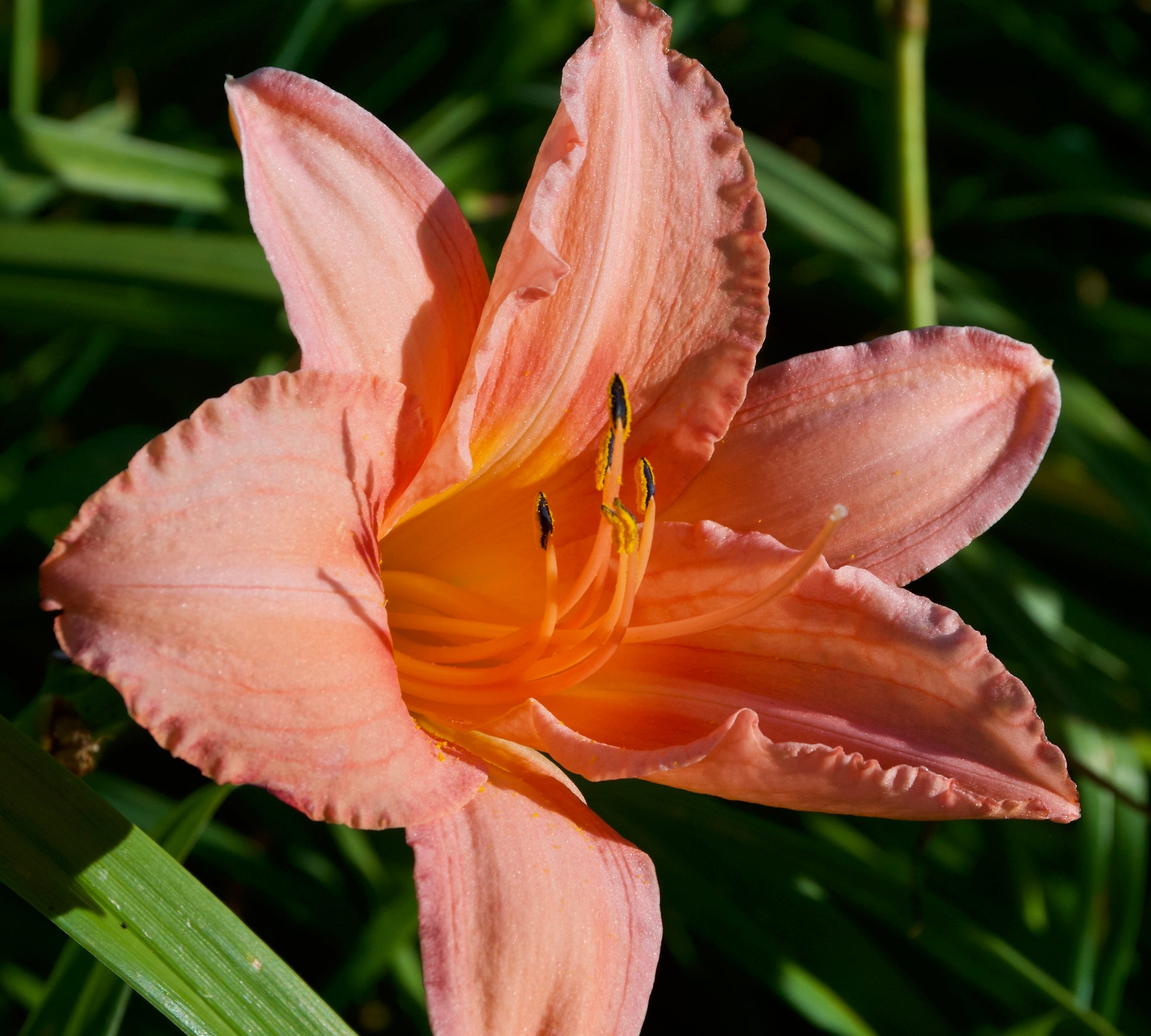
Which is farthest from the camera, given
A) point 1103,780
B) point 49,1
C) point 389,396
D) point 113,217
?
point 113,217

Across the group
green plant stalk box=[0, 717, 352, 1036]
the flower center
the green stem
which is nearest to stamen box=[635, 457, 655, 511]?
the flower center

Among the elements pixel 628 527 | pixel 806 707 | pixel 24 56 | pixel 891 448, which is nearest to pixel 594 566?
pixel 628 527

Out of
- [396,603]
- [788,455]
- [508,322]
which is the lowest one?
[396,603]

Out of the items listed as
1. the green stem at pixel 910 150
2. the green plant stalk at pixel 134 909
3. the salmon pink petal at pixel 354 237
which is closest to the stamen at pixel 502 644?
the salmon pink petal at pixel 354 237

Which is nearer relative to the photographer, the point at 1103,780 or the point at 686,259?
the point at 686,259

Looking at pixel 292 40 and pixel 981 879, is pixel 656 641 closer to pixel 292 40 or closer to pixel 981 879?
pixel 981 879

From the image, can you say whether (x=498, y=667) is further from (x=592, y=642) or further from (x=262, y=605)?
(x=262, y=605)

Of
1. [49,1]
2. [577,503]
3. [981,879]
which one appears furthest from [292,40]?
[981,879]

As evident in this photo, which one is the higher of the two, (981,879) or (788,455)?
(788,455)
